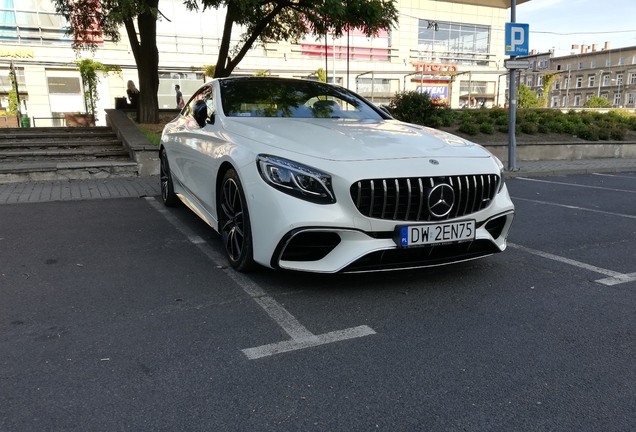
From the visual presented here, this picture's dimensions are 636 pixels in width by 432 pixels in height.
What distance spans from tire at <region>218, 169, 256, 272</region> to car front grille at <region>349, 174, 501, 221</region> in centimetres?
85

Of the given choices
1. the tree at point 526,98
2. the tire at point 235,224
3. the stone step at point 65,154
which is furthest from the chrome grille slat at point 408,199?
the tree at point 526,98

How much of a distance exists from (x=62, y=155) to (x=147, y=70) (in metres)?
3.86

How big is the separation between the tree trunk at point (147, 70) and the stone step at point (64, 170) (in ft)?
13.5

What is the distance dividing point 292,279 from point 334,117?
5.62ft

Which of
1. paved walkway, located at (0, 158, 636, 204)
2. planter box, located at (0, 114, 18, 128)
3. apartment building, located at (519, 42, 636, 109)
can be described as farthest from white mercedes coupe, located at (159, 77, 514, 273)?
apartment building, located at (519, 42, 636, 109)

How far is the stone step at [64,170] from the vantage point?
8648 millimetres

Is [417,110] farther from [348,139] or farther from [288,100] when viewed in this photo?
[348,139]

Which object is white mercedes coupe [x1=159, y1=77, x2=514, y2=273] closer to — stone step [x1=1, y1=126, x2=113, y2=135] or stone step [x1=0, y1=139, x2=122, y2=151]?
stone step [x1=0, y1=139, x2=122, y2=151]

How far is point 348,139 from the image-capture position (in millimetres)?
3697

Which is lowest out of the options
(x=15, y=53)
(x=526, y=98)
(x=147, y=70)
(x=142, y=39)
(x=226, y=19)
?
(x=526, y=98)

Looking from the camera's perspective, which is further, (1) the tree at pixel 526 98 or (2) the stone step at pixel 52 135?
(1) the tree at pixel 526 98

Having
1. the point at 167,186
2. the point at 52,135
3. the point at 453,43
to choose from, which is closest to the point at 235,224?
the point at 167,186

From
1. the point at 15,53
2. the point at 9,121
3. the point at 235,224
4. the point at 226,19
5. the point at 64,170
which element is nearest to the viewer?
the point at 235,224

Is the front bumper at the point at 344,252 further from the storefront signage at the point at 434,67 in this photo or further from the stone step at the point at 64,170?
the storefront signage at the point at 434,67
